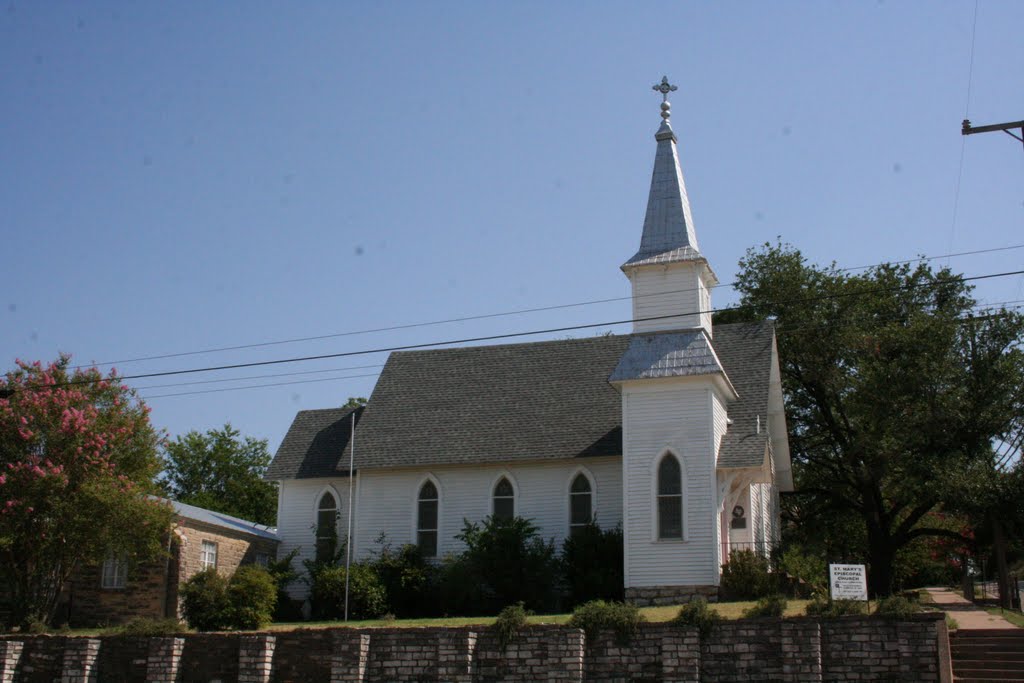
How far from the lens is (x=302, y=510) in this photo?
41.0 meters

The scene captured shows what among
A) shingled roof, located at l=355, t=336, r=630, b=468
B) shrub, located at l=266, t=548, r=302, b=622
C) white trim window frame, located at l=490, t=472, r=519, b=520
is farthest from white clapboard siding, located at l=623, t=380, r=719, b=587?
shrub, located at l=266, t=548, r=302, b=622

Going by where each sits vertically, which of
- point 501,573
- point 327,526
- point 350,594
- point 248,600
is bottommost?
point 248,600

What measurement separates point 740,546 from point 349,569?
12.5m

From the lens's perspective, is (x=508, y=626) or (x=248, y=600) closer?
(x=508, y=626)

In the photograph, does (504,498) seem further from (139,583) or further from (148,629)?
(148,629)

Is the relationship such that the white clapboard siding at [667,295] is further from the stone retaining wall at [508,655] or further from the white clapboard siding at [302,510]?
the white clapboard siding at [302,510]

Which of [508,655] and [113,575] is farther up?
[113,575]

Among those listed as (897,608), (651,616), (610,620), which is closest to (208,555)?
(651,616)

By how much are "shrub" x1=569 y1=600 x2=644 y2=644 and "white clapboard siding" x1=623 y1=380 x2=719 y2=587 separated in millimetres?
7198

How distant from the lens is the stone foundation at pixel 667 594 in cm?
3175

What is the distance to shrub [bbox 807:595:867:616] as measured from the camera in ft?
78.9

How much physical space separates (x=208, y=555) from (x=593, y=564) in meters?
12.7

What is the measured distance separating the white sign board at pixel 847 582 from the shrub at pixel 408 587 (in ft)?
48.1

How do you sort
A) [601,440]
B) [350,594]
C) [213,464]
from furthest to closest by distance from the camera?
[213,464] → [601,440] → [350,594]
